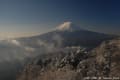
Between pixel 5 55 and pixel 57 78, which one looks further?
pixel 5 55

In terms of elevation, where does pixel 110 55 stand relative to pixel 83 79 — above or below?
above

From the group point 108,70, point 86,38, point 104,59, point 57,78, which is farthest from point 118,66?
point 86,38

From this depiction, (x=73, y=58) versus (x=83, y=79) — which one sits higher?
(x=73, y=58)

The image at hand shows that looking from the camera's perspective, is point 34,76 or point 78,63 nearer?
point 34,76

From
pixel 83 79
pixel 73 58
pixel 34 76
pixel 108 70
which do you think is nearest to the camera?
pixel 83 79

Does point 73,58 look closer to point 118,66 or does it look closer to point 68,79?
point 118,66

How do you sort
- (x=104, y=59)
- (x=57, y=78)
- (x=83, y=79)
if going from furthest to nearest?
(x=104, y=59) < (x=57, y=78) < (x=83, y=79)

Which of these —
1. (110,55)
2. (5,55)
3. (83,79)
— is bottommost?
(83,79)

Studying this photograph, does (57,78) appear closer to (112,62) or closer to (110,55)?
(112,62)

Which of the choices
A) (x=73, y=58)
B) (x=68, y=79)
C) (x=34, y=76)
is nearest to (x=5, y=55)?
(x=73, y=58)
